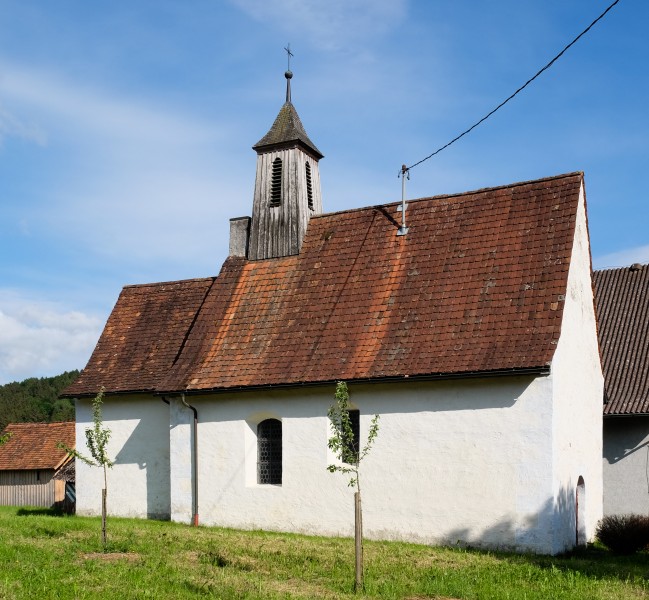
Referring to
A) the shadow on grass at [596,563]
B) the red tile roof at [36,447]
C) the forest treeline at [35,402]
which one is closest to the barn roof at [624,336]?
the shadow on grass at [596,563]

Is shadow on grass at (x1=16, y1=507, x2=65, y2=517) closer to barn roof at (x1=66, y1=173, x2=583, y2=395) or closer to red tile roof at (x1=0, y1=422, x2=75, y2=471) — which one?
barn roof at (x1=66, y1=173, x2=583, y2=395)

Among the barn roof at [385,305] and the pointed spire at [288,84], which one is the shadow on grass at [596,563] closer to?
the barn roof at [385,305]

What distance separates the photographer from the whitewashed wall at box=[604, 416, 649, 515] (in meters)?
22.8

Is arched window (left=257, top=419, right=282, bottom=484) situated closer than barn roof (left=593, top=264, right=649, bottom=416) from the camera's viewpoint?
Yes

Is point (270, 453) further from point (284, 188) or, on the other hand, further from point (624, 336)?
point (624, 336)

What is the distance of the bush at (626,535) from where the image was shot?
58.9 ft

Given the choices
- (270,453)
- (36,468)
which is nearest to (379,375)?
(270,453)

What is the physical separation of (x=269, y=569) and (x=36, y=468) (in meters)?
27.1

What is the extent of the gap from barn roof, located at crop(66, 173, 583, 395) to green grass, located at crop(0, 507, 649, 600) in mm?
3739

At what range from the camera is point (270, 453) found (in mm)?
20578

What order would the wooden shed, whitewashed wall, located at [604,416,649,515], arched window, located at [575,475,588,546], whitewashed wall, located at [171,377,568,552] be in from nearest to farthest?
whitewashed wall, located at [171,377,568,552]
arched window, located at [575,475,588,546]
whitewashed wall, located at [604,416,649,515]
the wooden shed

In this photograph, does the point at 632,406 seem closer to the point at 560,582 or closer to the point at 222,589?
the point at 560,582

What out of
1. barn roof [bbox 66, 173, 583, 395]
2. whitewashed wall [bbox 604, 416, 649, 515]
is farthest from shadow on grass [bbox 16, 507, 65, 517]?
whitewashed wall [bbox 604, 416, 649, 515]

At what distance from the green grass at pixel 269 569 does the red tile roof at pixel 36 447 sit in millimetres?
21446
